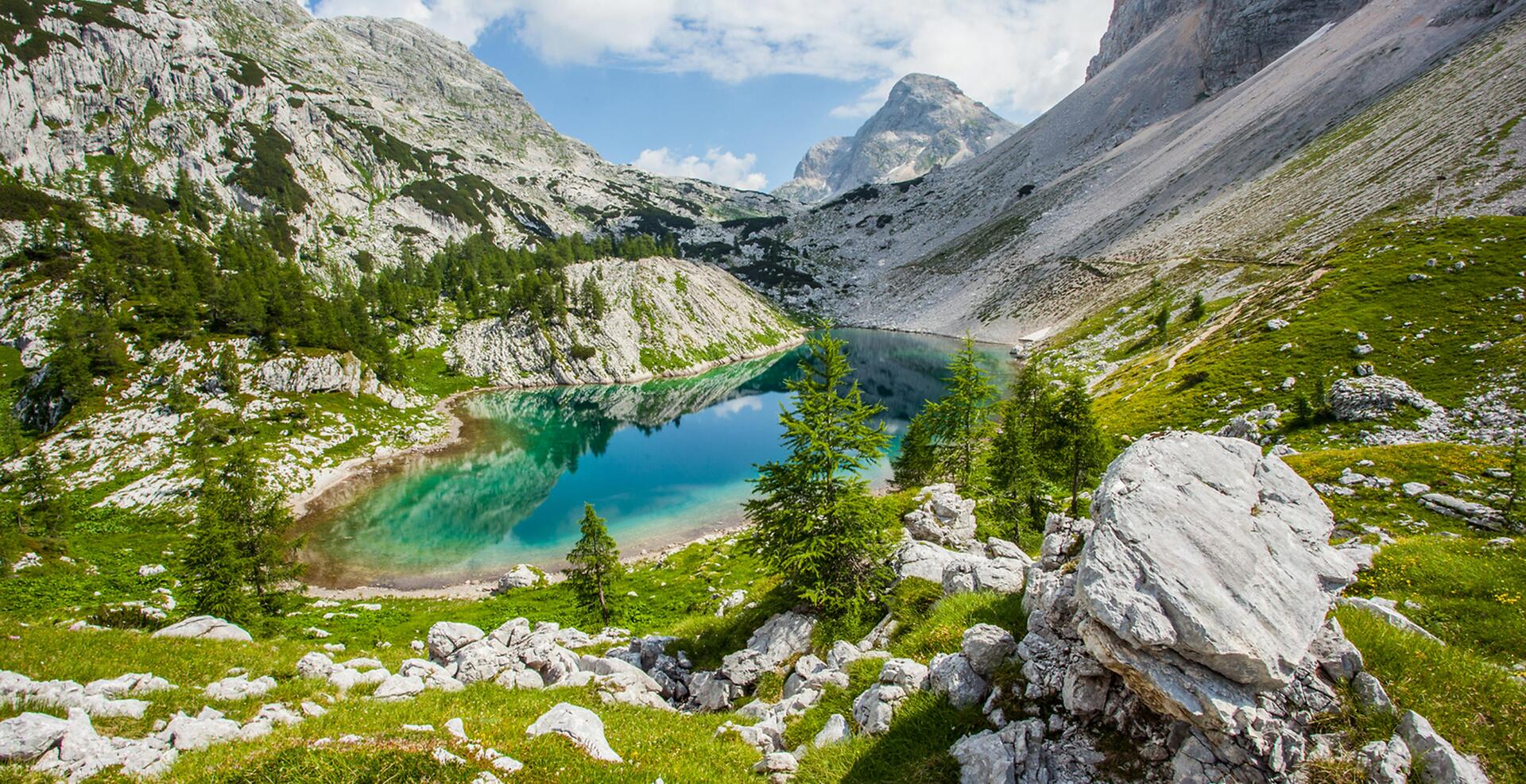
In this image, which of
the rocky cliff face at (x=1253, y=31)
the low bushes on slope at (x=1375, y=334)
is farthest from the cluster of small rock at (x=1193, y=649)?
the rocky cliff face at (x=1253, y=31)

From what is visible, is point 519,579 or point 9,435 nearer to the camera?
point 519,579

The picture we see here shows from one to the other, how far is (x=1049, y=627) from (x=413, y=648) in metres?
23.9

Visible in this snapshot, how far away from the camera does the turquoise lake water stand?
143 feet

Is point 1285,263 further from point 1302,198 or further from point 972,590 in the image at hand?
point 972,590

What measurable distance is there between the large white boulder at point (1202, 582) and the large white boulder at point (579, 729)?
332 inches

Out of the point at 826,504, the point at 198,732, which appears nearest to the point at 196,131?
the point at 198,732

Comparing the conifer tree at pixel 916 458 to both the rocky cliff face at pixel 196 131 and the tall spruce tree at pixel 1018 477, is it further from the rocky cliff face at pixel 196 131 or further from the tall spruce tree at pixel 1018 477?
the rocky cliff face at pixel 196 131

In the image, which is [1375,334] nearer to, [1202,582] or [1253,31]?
[1202,582]

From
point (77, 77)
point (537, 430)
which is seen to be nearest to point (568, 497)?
point (537, 430)

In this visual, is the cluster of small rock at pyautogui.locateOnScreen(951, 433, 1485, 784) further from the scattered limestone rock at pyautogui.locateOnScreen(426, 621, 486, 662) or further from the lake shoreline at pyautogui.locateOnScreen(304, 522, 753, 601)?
the lake shoreline at pyautogui.locateOnScreen(304, 522, 753, 601)

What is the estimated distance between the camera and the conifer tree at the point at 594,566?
2962cm

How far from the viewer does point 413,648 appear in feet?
73.2

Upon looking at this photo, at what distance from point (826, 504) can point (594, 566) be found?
18490 mm

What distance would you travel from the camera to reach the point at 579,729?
1049 cm
